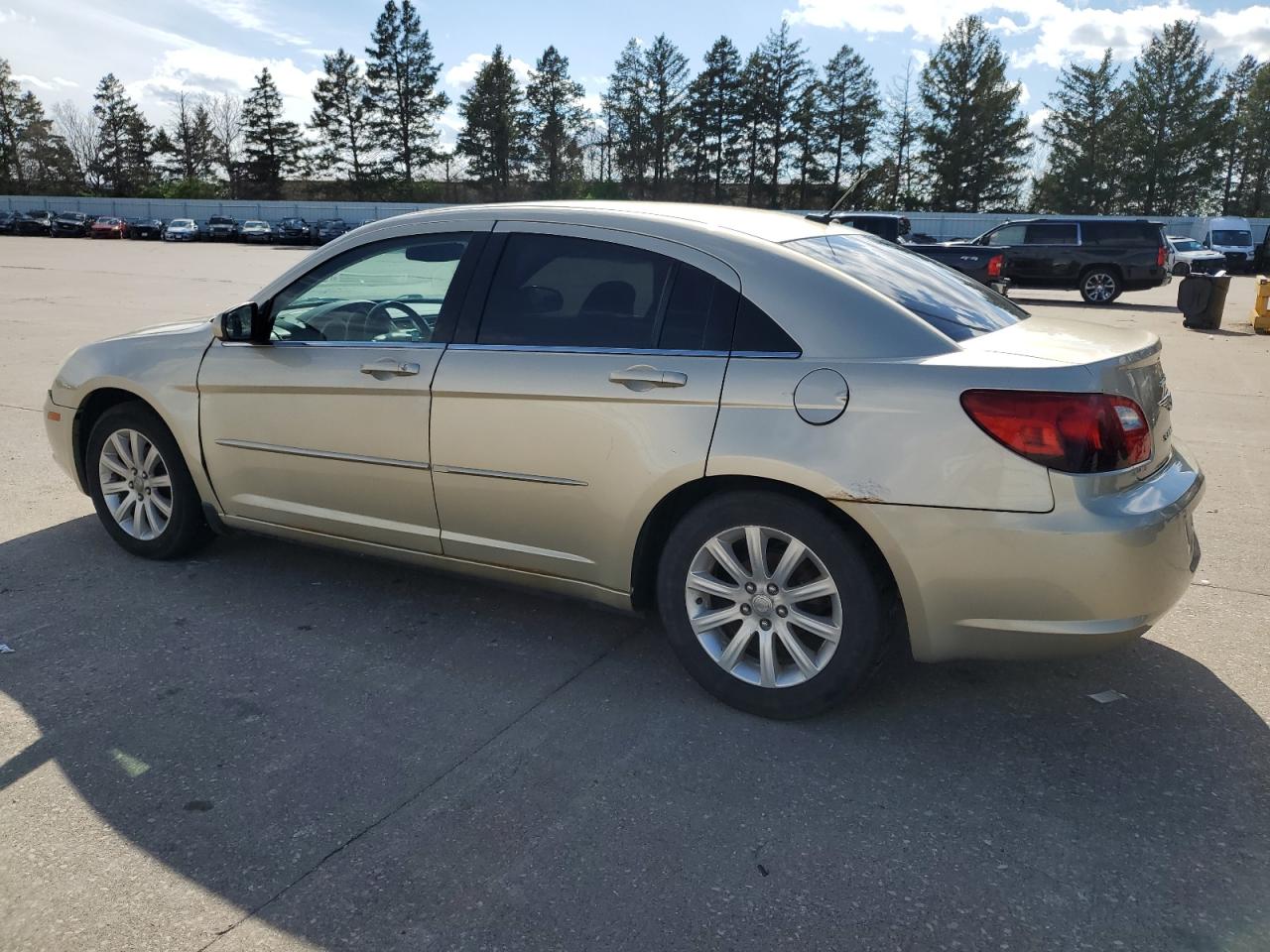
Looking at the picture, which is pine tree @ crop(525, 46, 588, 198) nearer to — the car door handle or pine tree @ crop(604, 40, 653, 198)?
pine tree @ crop(604, 40, 653, 198)

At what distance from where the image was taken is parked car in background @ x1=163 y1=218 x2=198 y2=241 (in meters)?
52.8

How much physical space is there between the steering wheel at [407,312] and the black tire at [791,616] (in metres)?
1.32

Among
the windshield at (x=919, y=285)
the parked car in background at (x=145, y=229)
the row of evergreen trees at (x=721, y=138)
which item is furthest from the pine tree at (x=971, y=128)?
the windshield at (x=919, y=285)

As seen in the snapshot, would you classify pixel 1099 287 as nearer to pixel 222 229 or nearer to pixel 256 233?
pixel 256 233

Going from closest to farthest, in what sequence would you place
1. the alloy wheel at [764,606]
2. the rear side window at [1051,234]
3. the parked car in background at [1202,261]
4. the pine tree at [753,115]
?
the alloy wheel at [764,606] < the rear side window at [1051,234] < the parked car in background at [1202,261] < the pine tree at [753,115]

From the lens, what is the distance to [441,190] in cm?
7744

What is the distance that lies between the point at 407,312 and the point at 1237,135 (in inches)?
2807

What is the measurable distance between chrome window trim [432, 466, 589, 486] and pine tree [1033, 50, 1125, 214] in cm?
6716

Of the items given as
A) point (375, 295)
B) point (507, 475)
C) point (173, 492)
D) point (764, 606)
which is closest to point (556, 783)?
point (764, 606)

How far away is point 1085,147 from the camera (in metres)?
63.8

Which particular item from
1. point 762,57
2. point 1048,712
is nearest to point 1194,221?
point 762,57

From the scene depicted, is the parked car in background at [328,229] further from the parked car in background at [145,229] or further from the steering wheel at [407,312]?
the steering wheel at [407,312]

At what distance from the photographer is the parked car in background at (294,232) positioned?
52219mm

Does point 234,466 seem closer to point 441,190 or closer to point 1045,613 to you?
point 1045,613
